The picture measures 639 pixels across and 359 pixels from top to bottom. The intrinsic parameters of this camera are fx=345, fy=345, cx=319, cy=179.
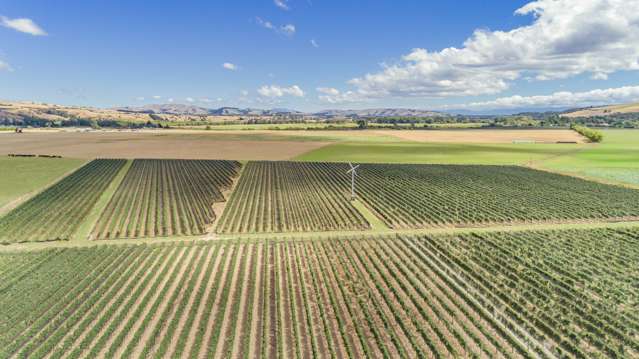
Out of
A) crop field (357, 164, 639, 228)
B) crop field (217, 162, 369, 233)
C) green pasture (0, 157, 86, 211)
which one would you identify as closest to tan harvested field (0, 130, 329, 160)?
green pasture (0, 157, 86, 211)

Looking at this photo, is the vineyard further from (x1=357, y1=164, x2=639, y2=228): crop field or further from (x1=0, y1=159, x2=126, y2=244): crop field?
(x1=357, y1=164, x2=639, y2=228): crop field

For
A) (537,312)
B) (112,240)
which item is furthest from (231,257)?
(537,312)

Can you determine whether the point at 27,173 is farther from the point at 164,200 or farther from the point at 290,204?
the point at 290,204

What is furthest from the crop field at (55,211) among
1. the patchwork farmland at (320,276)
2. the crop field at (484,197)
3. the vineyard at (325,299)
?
the crop field at (484,197)

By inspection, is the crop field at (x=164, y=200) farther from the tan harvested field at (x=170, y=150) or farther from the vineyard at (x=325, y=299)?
the tan harvested field at (x=170, y=150)

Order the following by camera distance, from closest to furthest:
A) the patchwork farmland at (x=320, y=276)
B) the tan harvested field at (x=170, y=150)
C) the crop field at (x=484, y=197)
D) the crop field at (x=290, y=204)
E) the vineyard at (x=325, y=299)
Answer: the vineyard at (x=325, y=299) → the patchwork farmland at (x=320, y=276) → the crop field at (x=290, y=204) → the crop field at (x=484, y=197) → the tan harvested field at (x=170, y=150)

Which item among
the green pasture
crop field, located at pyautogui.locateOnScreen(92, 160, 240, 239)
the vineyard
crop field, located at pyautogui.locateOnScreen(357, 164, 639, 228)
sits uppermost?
the green pasture

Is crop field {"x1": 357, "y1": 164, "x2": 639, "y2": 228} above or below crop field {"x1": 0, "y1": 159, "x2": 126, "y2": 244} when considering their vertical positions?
below
